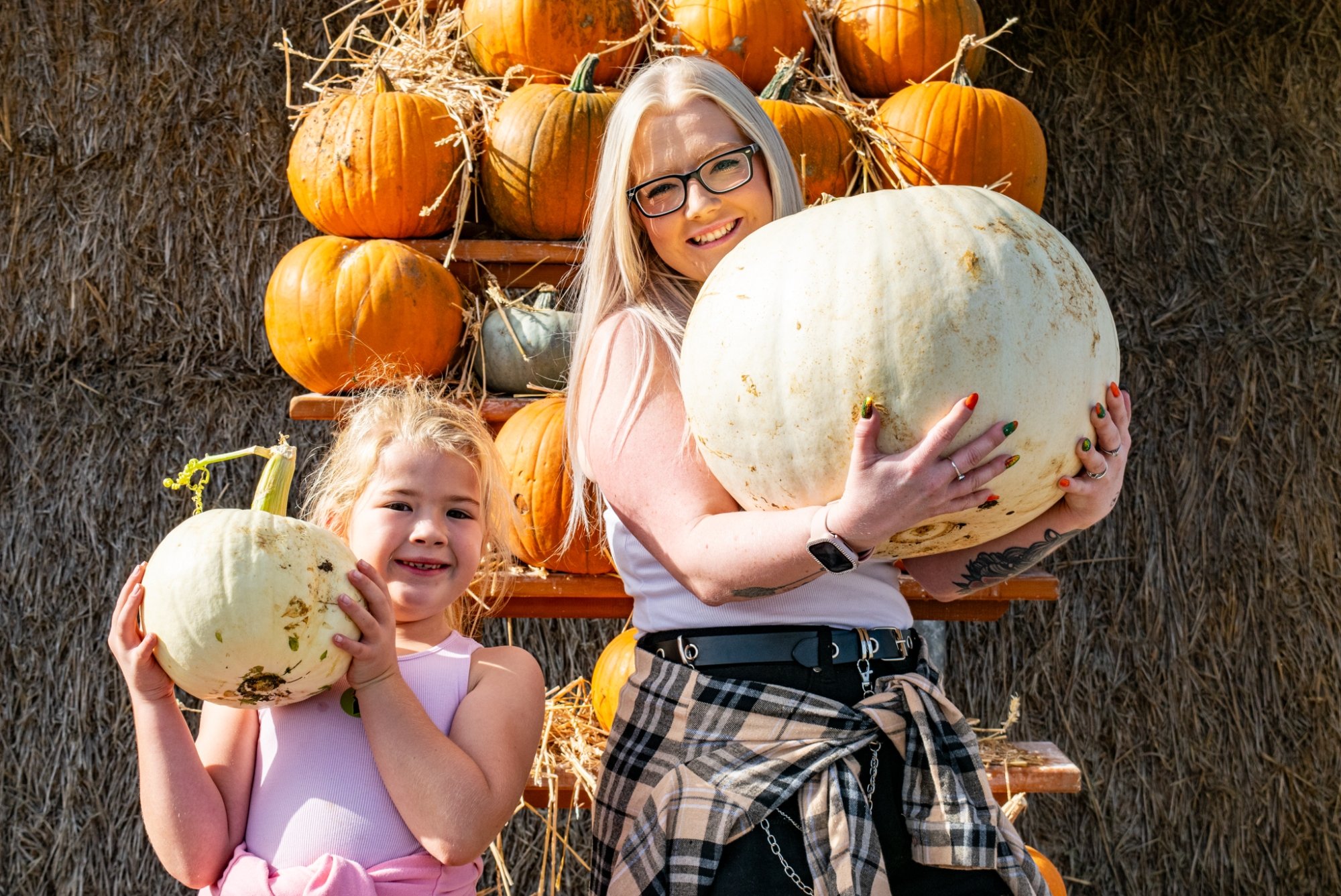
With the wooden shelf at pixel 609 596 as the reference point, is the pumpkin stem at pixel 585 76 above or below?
above

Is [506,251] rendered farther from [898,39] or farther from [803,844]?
[803,844]

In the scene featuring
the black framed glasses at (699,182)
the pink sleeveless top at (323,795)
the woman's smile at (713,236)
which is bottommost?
the pink sleeveless top at (323,795)

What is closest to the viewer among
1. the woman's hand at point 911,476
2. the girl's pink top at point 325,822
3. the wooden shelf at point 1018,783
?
the woman's hand at point 911,476

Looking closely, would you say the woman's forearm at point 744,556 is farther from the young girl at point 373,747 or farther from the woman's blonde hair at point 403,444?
the woman's blonde hair at point 403,444

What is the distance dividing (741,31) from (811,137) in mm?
403

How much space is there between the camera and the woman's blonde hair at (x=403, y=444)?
179cm

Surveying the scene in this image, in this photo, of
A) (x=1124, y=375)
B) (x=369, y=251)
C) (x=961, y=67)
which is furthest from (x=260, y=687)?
(x=1124, y=375)

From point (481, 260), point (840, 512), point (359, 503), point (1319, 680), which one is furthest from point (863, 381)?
point (1319, 680)

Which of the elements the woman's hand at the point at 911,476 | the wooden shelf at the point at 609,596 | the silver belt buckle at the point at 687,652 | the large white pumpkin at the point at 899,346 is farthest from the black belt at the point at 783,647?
the wooden shelf at the point at 609,596

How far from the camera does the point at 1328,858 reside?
3.44 meters

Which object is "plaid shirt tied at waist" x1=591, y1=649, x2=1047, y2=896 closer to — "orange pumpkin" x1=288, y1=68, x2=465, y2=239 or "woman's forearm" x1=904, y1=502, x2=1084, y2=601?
"woman's forearm" x1=904, y1=502, x2=1084, y2=601

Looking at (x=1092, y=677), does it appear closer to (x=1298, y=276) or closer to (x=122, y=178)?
(x=1298, y=276)

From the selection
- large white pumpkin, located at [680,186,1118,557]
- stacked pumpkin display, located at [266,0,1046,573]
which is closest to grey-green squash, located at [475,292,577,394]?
stacked pumpkin display, located at [266,0,1046,573]

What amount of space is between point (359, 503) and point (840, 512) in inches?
34.3
